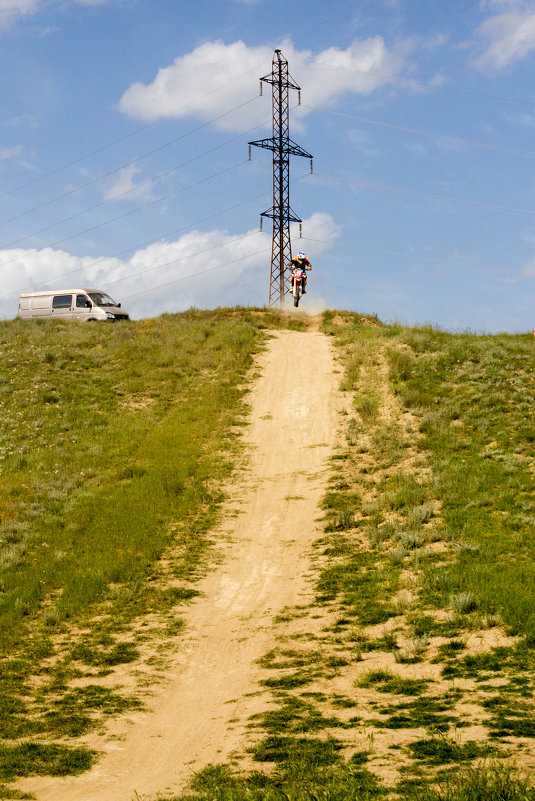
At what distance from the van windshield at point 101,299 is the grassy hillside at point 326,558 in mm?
7676

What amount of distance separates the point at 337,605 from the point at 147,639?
3464mm

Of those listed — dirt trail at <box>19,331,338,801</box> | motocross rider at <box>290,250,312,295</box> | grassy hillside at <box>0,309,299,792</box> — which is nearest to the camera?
dirt trail at <box>19,331,338,801</box>

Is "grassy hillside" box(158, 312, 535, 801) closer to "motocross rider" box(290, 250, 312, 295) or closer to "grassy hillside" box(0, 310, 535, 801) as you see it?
"grassy hillside" box(0, 310, 535, 801)

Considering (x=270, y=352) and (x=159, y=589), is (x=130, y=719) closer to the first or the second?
(x=159, y=589)

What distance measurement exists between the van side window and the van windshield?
4.73 feet

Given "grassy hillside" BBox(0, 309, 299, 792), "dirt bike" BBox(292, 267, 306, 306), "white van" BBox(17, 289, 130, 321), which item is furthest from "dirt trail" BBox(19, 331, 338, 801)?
"white van" BBox(17, 289, 130, 321)

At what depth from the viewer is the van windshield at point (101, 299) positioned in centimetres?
4062

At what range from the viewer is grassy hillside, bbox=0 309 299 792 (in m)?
11.4

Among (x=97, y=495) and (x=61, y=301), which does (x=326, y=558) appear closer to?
(x=97, y=495)

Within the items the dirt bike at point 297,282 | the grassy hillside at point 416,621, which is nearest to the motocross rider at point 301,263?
the dirt bike at point 297,282

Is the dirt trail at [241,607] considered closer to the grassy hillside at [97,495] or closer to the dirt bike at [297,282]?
the grassy hillside at [97,495]

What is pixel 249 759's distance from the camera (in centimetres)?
775

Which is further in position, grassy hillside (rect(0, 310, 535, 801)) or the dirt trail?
the dirt trail

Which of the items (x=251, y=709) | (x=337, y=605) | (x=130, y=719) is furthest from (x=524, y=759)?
(x=337, y=605)
